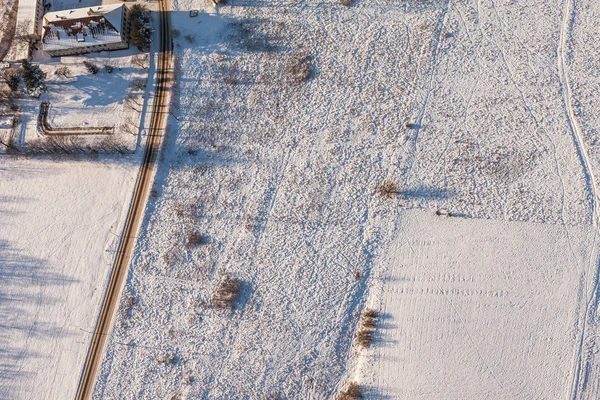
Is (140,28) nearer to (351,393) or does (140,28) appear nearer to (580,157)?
(351,393)

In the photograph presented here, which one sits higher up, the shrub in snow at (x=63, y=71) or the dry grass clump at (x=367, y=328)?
the shrub in snow at (x=63, y=71)

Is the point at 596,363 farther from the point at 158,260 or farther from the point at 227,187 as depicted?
the point at 158,260

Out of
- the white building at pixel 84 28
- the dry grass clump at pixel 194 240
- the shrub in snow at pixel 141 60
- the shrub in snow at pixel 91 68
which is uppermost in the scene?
the white building at pixel 84 28

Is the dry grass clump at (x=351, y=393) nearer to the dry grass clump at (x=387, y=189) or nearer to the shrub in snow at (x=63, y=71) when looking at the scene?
the dry grass clump at (x=387, y=189)

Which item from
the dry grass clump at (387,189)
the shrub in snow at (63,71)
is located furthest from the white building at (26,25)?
the dry grass clump at (387,189)

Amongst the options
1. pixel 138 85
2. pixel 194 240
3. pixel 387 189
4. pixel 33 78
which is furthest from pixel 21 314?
pixel 387 189

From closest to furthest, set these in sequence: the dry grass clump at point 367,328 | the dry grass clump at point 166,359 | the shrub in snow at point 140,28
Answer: the dry grass clump at point 367,328, the dry grass clump at point 166,359, the shrub in snow at point 140,28

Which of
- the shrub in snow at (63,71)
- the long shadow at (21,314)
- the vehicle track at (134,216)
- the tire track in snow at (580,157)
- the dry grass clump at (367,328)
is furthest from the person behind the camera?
the shrub in snow at (63,71)
